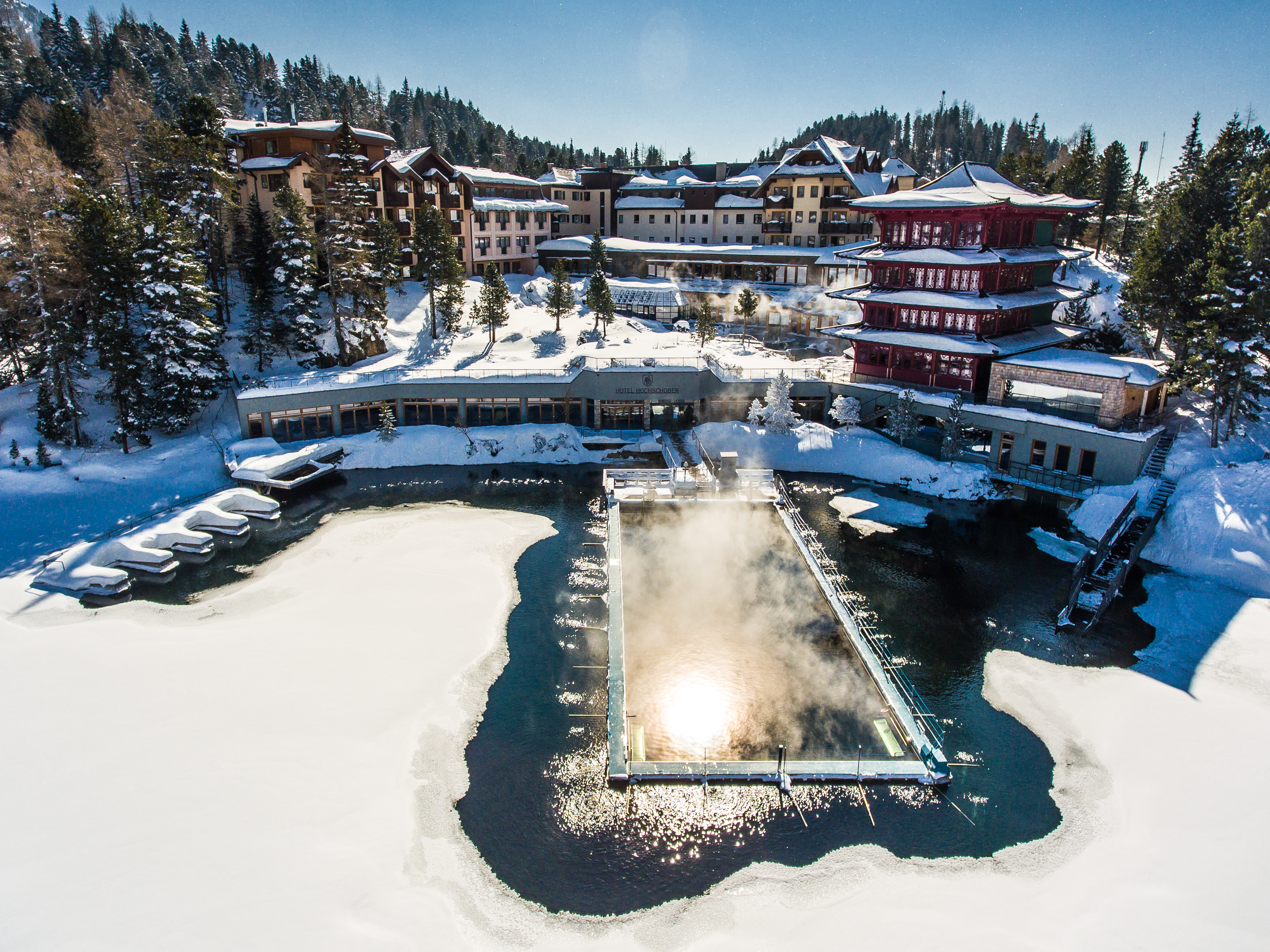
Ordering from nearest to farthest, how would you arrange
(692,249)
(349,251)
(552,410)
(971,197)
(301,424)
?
(971,197) < (301,424) < (552,410) < (349,251) < (692,249)

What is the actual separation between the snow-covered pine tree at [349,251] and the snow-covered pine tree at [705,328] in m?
25.4

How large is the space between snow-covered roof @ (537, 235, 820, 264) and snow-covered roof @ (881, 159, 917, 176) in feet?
52.2

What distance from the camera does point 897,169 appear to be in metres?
82.5

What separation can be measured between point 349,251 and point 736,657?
143 feet

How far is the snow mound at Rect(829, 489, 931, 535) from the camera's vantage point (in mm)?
37656

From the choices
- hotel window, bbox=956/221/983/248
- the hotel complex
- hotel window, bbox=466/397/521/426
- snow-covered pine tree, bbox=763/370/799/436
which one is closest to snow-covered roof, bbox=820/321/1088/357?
the hotel complex

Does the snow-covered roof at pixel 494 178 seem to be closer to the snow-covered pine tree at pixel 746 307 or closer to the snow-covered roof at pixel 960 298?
the snow-covered pine tree at pixel 746 307

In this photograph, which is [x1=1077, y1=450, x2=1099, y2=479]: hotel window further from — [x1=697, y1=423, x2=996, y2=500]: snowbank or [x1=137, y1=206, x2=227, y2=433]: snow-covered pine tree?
A: [x1=137, y1=206, x2=227, y2=433]: snow-covered pine tree

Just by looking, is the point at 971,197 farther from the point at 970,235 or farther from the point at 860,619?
the point at 860,619

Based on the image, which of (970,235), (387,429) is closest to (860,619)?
(970,235)

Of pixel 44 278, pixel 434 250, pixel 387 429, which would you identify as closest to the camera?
pixel 44 278

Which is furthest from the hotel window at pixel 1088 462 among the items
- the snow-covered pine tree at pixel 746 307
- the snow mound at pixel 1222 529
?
the snow-covered pine tree at pixel 746 307

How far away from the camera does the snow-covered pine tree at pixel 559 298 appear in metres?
60.7

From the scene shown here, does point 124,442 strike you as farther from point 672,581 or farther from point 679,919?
point 679,919
